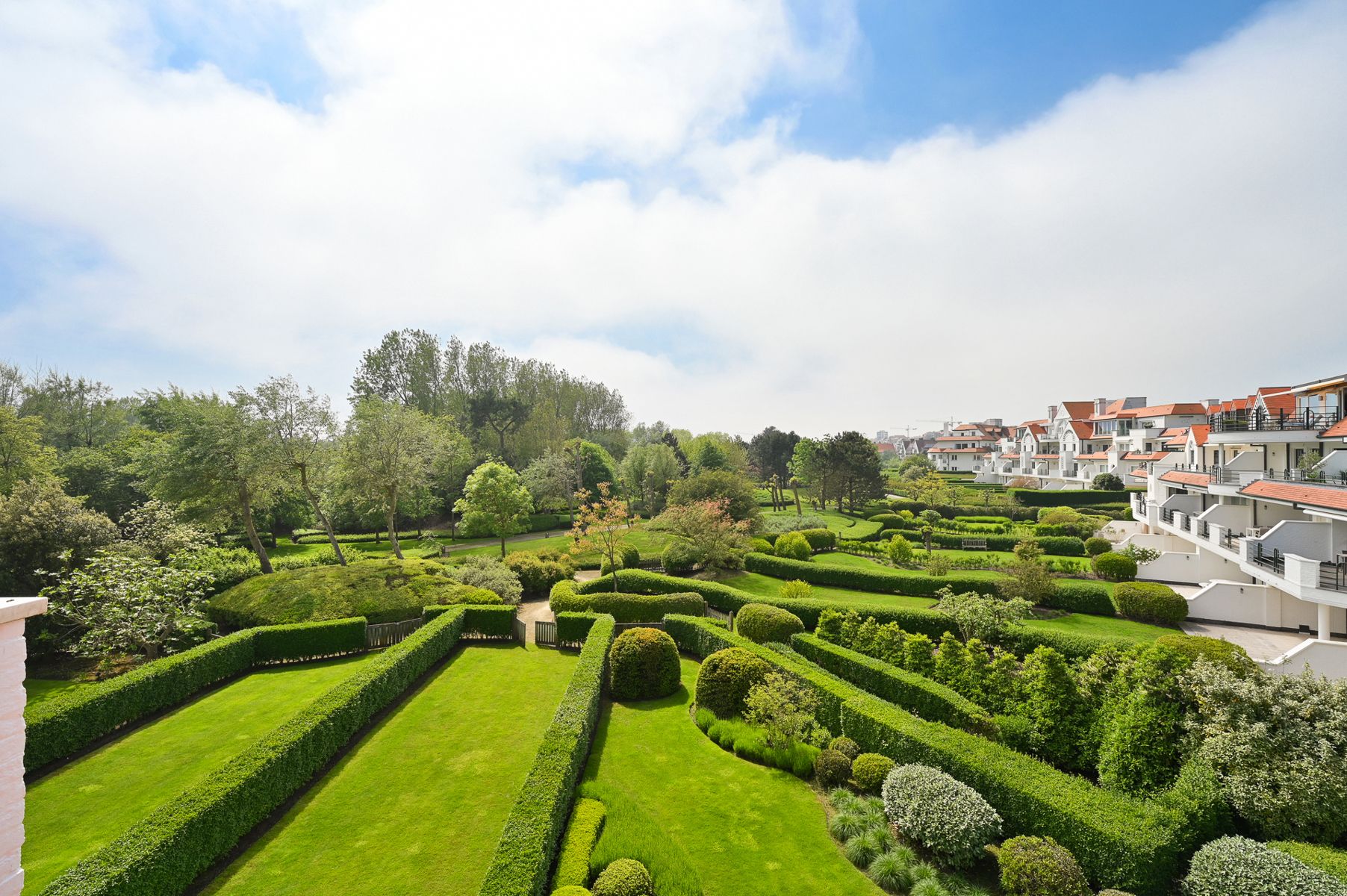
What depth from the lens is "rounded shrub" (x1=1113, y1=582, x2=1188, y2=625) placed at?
22188mm

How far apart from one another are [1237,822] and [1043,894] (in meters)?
4.82

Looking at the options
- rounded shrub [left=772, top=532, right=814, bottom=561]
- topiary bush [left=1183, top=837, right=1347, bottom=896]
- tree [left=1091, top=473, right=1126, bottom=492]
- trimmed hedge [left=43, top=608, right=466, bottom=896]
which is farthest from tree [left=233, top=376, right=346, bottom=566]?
tree [left=1091, top=473, right=1126, bottom=492]

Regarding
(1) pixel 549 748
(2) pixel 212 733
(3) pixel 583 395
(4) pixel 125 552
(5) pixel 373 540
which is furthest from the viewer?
(3) pixel 583 395

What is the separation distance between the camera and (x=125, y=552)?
20391mm

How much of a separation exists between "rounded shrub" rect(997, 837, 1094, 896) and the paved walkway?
577 inches

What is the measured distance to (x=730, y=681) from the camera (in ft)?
52.5

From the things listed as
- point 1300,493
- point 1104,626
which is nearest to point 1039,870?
point 1104,626

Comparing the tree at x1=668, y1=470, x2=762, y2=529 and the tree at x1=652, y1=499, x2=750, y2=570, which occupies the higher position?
the tree at x1=668, y1=470, x2=762, y2=529

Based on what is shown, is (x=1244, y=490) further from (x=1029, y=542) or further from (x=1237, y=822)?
(x=1237, y=822)

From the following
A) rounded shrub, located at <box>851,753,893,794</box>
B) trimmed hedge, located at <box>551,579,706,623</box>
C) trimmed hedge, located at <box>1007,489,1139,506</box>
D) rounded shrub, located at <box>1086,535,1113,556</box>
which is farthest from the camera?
trimmed hedge, located at <box>1007,489,1139,506</box>

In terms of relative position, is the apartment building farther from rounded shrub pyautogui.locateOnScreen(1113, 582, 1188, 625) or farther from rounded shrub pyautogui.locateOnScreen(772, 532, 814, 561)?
rounded shrub pyautogui.locateOnScreen(772, 532, 814, 561)

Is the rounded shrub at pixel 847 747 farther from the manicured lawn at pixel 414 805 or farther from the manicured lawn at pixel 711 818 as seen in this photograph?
the manicured lawn at pixel 414 805

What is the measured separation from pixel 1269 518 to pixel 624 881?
31.8m

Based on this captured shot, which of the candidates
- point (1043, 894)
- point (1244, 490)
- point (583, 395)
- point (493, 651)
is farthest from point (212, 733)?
point (583, 395)
